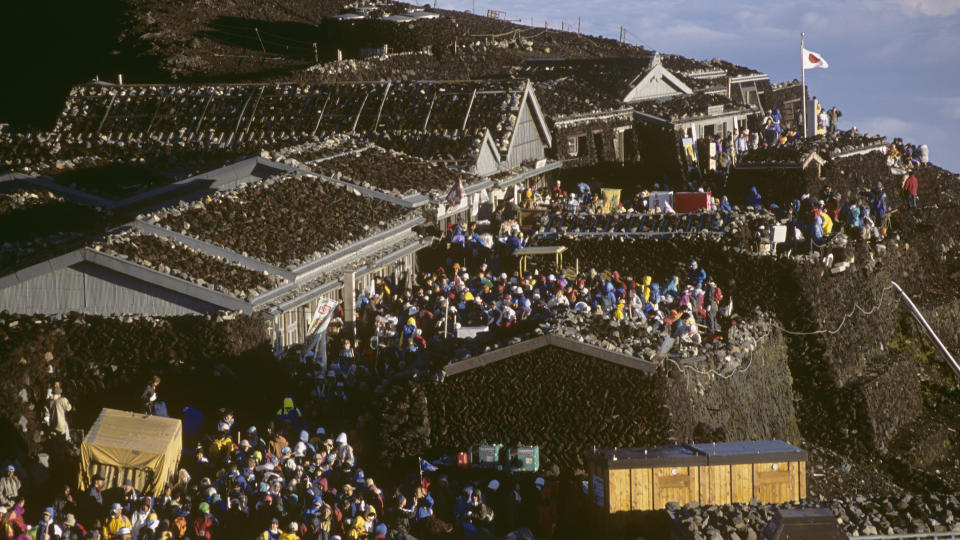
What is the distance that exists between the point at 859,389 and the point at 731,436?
28.3 feet

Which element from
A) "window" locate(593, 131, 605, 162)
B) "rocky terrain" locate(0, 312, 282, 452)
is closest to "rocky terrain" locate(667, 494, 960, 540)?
"rocky terrain" locate(0, 312, 282, 452)

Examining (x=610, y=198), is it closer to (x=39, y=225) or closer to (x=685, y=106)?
(x=685, y=106)

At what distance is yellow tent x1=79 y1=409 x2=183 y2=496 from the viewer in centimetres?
3112

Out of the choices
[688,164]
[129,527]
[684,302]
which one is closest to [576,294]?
[684,302]

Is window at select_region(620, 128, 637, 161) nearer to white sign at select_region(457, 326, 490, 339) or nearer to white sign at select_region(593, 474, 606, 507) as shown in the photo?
white sign at select_region(457, 326, 490, 339)

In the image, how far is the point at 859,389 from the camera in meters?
45.5

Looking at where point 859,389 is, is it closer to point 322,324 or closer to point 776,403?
point 776,403

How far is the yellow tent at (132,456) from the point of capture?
31125 mm

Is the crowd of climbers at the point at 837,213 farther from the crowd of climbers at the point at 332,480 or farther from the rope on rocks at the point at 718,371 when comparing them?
the crowd of climbers at the point at 332,480

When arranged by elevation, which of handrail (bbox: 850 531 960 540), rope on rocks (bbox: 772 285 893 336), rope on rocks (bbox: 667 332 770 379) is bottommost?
handrail (bbox: 850 531 960 540)

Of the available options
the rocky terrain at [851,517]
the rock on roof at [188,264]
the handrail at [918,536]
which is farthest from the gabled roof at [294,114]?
the handrail at [918,536]

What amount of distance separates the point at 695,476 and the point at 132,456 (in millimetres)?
12684

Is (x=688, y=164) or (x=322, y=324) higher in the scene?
(x=688, y=164)

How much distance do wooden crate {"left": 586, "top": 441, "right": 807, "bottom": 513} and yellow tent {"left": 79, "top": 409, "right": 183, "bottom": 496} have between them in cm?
979
